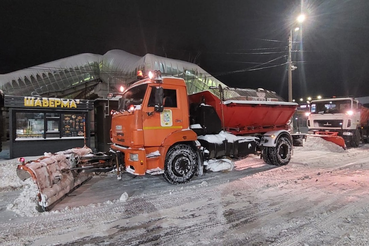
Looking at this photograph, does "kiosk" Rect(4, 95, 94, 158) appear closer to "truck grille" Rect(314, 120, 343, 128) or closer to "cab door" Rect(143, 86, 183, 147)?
"cab door" Rect(143, 86, 183, 147)

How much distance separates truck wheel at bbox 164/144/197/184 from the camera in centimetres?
571

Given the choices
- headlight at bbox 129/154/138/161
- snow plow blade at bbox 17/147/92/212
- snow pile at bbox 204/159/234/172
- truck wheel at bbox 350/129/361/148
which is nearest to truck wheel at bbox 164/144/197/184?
headlight at bbox 129/154/138/161

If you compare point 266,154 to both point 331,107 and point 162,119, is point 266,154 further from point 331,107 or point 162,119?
point 331,107

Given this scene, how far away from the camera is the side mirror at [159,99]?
17.1 feet

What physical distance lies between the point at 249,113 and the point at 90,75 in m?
24.6

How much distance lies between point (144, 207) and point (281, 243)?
263cm

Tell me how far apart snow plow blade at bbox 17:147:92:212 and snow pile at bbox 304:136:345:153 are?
12.5m

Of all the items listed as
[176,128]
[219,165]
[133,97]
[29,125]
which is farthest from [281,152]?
[29,125]

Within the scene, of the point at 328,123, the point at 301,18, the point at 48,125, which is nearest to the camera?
the point at 48,125

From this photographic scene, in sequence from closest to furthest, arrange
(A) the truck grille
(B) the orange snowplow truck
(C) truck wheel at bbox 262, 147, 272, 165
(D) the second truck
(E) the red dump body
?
(B) the orange snowplow truck < (E) the red dump body < (C) truck wheel at bbox 262, 147, 272, 165 < (D) the second truck < (A) the truck grille

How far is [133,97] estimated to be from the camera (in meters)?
5.92

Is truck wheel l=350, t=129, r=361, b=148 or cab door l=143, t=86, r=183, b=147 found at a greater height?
cab door l=143, t=86, r=183, b=147

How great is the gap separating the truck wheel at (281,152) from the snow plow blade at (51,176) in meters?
6.73

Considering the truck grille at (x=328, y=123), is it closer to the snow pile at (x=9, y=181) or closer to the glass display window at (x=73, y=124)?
the glass display window at (x=73, y=124)
